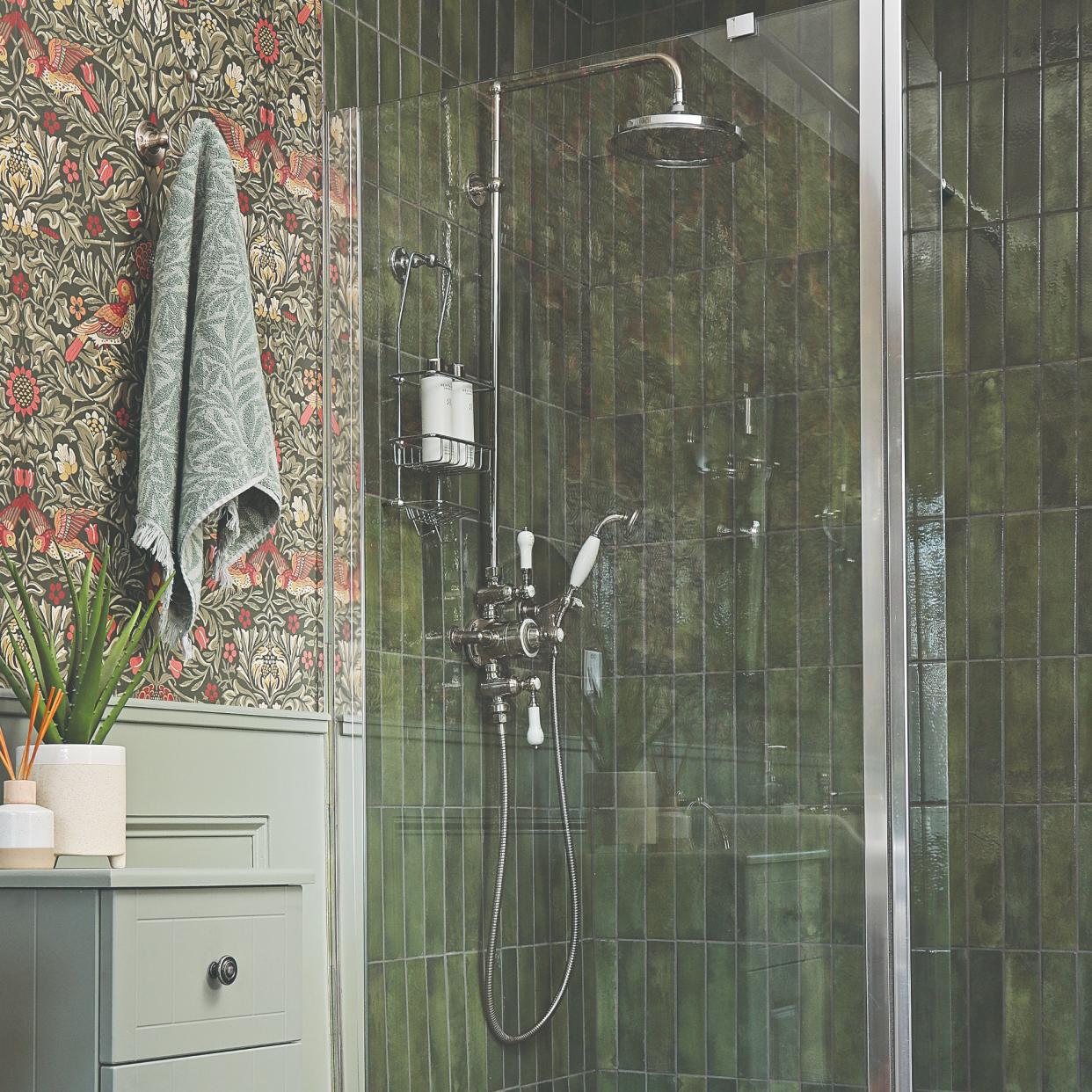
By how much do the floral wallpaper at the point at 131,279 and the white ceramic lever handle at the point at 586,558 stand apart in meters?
0.50

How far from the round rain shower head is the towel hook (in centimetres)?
64

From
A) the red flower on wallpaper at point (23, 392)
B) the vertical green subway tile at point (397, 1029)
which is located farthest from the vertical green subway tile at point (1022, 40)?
the vertical green subway tile at point (397, 1029)

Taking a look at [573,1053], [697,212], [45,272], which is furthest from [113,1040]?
[697,212]

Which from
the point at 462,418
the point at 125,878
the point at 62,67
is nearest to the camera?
the point at 125,878

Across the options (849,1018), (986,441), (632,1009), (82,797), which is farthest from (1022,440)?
(82,797)

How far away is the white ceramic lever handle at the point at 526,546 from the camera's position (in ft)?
7.47

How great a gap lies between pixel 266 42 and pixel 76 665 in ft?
3.84

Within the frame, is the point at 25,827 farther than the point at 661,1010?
No

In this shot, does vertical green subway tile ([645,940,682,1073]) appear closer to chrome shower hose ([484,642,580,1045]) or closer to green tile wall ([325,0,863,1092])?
green tile wall ([325,0,863,1092])

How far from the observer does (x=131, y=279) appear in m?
2.19

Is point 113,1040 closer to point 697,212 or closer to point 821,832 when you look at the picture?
point 821,832

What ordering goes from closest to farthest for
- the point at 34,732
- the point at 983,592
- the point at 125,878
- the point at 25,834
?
1. the point at 125,878
2. the point at 25,834
3. the point at 34,732
4. the point at 983,592

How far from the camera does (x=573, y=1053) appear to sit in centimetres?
217

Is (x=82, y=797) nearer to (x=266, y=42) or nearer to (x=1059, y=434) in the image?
(x=266, y=42)
